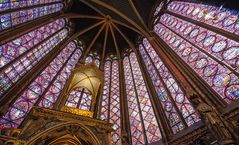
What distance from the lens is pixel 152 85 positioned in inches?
378

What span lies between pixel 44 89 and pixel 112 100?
3.69 metres

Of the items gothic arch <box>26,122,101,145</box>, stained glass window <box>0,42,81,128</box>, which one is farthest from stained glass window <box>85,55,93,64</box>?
gothic arch <box>26,122,101,145</box>

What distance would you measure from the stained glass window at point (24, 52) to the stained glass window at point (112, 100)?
3.92 m

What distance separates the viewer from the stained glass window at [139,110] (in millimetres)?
8047

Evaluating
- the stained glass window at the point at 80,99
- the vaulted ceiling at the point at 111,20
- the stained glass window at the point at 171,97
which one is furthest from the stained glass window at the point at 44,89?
the stained glass window at the point at 171,97

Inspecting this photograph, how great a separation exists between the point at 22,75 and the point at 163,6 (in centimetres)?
898

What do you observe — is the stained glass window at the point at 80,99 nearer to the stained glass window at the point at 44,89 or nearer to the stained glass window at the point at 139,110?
the stained glass window at the point at 44,89

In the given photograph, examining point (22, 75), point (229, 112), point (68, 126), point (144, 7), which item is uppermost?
point (144, 7)

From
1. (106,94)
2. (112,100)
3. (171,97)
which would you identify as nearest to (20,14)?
(106,94)

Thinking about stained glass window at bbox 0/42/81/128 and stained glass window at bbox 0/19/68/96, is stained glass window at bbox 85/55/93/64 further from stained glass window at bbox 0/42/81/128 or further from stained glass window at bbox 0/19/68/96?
stained glass window at bbox 0/19/68/96

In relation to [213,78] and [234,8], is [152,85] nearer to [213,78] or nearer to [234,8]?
[213,78]

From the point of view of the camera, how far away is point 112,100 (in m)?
10.7

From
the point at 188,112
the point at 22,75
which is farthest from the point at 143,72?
the point at 22,75

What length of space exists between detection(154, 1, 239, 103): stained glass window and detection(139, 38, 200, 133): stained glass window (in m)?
1.10
